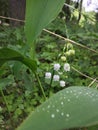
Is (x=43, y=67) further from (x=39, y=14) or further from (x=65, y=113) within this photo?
(x=65, y=113)

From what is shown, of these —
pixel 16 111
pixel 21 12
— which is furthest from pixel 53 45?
pixel 21 12

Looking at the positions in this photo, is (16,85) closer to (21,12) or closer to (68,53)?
(68,53)

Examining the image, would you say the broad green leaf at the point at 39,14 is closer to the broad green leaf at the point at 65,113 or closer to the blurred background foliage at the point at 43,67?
the broad green leaf at the point at 65,113

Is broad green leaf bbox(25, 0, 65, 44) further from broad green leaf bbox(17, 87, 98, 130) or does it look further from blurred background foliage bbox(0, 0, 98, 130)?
blurred background foliage bbox(0, 0, 98, 130)

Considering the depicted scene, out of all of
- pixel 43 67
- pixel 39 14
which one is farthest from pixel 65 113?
pixel 43 67

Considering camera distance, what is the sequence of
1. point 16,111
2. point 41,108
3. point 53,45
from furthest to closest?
point 53,45
point 16,111
point 41,108
